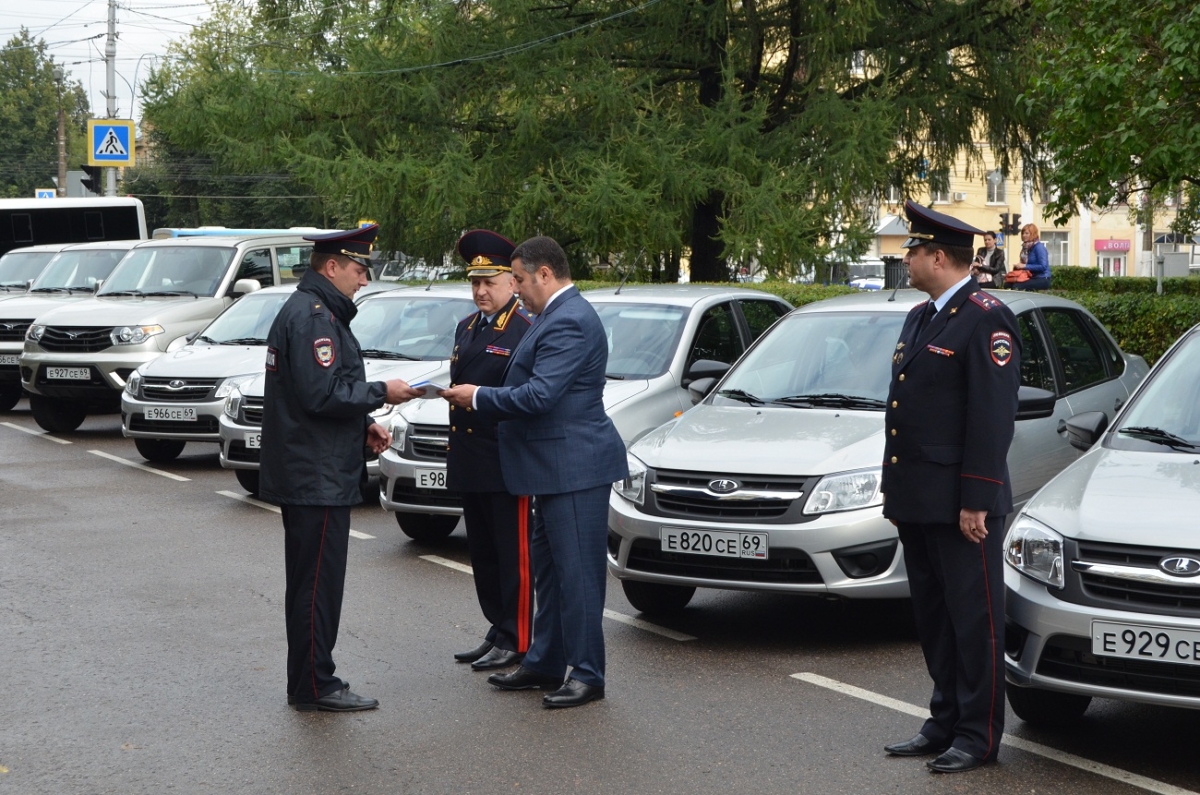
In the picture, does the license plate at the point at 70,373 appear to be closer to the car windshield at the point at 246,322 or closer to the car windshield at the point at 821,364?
the car windshield at the point at 246,322

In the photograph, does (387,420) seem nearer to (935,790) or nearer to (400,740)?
(400,740)

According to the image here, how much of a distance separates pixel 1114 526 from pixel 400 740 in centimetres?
272

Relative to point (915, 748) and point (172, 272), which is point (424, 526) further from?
point (172, 272)

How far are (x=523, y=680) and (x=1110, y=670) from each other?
8.03 feet

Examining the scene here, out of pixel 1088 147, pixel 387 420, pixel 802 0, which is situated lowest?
pixel 387 420

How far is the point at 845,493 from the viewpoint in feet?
22.7

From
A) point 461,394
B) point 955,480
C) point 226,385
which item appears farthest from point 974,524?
point 226,385

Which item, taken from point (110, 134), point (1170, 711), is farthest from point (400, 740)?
point (110, 134)

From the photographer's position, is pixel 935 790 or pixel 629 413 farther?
pixel 629 413

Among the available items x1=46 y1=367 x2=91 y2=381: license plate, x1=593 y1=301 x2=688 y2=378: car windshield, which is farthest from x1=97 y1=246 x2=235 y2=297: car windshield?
x1=593 y1=301 x2=688 y2=378: car windshield

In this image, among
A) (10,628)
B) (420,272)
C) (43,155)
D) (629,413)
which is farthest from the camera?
(43,155)

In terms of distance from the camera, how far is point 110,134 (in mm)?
32594

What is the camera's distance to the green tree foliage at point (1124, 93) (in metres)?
13.3

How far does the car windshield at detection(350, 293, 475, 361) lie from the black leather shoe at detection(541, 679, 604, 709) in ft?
19.6
